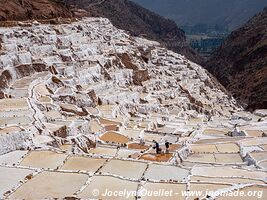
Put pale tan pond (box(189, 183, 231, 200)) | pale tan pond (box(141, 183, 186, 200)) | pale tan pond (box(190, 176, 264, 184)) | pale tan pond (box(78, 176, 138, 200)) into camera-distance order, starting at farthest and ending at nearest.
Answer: pale tan pond (box(190, 176, 264, 184))
pale tan pond (box(189, 183, 231, 200))
pale tan pond (box(78, 176, 138, 200))
pale tan pond (box(141, 183, 186, 200))

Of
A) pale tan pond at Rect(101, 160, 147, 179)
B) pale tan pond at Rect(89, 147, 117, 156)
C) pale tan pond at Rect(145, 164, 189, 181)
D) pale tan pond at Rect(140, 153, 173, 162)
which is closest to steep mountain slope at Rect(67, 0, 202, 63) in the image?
pale tan pond at Rect(89, 147, 117, 156)

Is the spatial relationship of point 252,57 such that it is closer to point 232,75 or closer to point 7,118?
point 232,75

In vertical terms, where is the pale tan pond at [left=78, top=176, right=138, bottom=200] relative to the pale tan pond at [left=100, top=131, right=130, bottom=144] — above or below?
above

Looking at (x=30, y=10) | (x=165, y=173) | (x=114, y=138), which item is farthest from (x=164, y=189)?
(x=30, y=10)

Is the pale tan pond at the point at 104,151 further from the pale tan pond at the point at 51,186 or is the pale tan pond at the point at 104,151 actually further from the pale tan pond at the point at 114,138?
the pale tan pond at the point at 51,186

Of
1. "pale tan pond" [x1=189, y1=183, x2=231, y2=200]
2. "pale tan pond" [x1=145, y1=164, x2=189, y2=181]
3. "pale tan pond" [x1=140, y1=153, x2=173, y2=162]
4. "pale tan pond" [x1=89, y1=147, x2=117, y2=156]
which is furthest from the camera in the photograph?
"pale tan pond" [x1=89, y1=147, x2=117, y2=156]

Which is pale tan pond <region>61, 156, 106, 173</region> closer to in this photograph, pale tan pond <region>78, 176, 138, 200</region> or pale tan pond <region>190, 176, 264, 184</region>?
pale tan pond <region>78, 176, 138, 200</region>

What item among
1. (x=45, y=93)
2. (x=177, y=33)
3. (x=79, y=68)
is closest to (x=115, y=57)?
(x=79, y=68)
